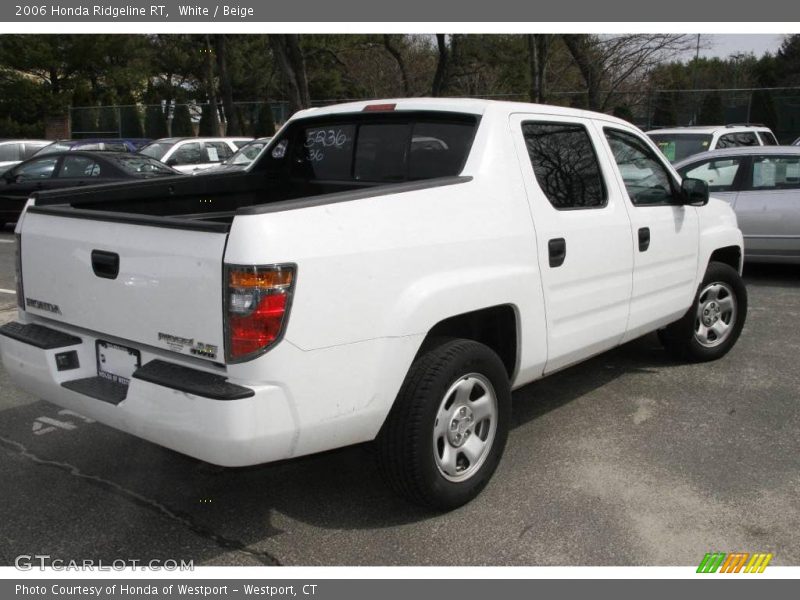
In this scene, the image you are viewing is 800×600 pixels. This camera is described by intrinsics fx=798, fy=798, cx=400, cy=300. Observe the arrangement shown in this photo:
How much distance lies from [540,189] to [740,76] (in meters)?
49.6

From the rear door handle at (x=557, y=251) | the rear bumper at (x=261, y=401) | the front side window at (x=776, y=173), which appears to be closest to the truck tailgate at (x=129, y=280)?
the rear bumper at (x=261, y=401)

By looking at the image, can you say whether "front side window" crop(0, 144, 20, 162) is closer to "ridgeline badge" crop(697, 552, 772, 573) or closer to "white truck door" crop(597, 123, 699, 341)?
"white truck door" crop(597, 123, 699, 341)

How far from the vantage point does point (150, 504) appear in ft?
12.5

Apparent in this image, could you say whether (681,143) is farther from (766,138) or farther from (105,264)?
(105,264)

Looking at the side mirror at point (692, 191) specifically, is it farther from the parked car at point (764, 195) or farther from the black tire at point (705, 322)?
the parked car at point (764, 195)

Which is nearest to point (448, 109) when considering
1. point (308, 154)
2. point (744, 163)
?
point (308, 154)

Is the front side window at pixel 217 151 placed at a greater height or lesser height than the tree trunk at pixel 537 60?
lesser

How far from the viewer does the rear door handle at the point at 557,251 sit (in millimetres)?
4016

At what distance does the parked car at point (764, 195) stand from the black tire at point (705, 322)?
3.43m

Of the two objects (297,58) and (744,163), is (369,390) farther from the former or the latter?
(297,58)

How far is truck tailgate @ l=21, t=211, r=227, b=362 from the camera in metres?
2.99

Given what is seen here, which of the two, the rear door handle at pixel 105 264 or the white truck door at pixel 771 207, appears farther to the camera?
the white truck door at pixel 771 207

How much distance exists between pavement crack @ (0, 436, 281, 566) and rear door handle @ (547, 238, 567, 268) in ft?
6.41

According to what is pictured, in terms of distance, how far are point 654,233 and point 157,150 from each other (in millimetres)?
14005
